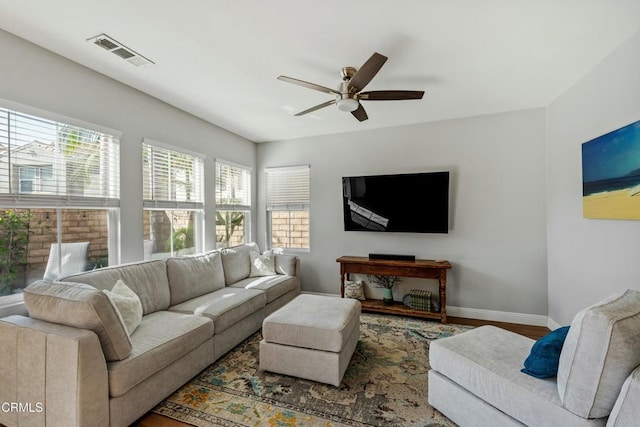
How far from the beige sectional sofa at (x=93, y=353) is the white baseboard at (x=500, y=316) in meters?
3.03

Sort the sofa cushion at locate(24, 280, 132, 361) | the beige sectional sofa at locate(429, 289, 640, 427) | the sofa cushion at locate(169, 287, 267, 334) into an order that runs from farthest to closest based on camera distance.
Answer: the sofa cushion at locate(169, 287, 267, 334) → the sofa cushion at locate(24, 280, 132, 361) → the beige sectional sofa at locate(429, 289, 640, 427)

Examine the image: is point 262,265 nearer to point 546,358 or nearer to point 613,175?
point 546,358

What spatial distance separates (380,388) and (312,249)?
8.68ft

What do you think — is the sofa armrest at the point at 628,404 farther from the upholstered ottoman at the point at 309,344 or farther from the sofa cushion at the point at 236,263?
the sofa cushion at the point at 236,263

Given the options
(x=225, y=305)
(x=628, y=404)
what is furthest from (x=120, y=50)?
(x=628, y=404)

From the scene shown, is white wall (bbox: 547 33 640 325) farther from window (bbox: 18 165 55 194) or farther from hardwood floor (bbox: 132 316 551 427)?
window (bbox: 18 165 55 194)

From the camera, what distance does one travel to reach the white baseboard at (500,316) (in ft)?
11.6

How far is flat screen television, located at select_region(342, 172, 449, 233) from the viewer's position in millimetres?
3807

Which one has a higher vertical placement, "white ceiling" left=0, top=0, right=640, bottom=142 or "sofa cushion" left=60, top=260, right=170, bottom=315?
"white ceiling" left=0, top=0, right=640, bottom=142

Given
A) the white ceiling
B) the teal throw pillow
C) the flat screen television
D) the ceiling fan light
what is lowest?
the teal throw pillow

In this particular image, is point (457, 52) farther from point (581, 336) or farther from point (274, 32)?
point (581, 336)

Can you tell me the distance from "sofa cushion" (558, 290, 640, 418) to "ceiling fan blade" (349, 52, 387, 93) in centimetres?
178

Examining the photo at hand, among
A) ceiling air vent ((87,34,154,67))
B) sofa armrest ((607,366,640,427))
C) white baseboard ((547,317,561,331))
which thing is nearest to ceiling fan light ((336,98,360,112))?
ceiling air vent ((87,34,154,67))

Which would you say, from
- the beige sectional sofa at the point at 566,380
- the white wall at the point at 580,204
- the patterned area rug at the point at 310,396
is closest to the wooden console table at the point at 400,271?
the patterned area rug at the point at 310,396
